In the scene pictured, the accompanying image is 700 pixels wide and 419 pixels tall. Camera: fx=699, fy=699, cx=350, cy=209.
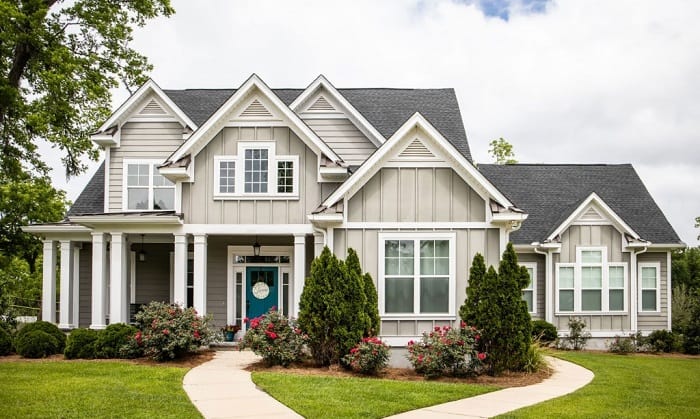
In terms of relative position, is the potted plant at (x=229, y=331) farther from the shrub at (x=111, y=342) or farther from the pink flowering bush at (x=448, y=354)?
the pink flowering bush at (x=448, y=354)

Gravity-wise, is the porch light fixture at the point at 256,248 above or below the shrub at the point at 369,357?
above

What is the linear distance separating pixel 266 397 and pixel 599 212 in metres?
15.3

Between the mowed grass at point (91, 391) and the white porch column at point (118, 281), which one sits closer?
the mowed grass at point (91, 391)

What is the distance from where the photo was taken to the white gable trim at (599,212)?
74.1 feet

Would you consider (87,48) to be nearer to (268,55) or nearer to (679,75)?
(268,55)

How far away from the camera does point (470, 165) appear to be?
15.8 meters

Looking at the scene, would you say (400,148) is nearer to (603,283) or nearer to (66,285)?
(603,283)

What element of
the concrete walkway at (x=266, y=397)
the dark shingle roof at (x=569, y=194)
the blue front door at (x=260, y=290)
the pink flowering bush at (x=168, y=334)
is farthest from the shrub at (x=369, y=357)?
the dark shingle roof at (x=569, y=194)

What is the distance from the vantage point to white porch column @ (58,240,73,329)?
2041 centimetres

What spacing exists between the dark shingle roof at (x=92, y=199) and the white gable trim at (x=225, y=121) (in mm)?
3686

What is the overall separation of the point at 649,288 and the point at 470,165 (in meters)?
11.1

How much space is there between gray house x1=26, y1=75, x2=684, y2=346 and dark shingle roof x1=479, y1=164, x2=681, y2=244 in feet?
0.30

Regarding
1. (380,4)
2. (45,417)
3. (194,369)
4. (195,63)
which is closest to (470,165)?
(380,4)

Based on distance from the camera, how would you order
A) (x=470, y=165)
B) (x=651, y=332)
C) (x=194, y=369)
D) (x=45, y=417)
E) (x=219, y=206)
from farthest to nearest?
(x=651, y=332), (x=219, y=206), (x=470, y=165), (x=194, y=369), (x=45, y=417)
